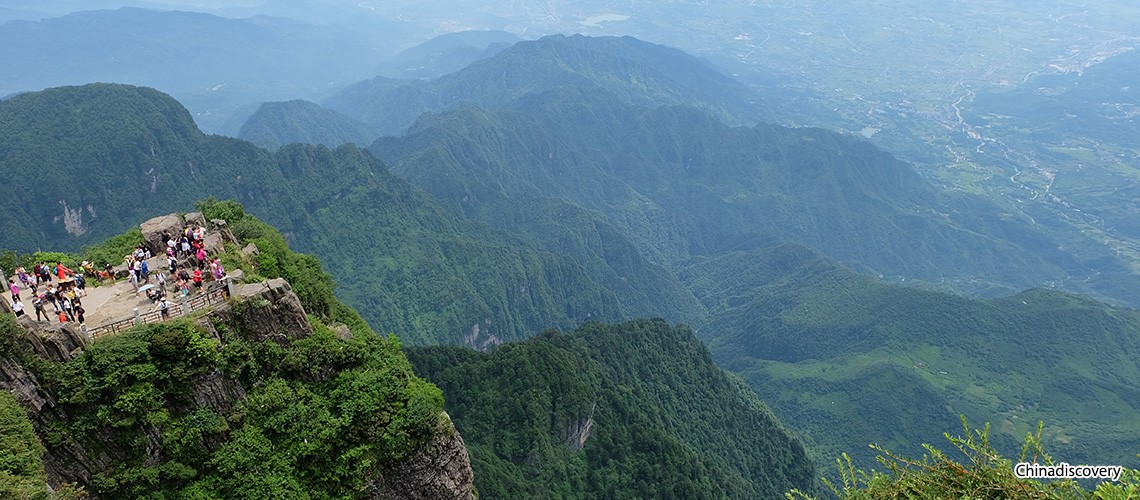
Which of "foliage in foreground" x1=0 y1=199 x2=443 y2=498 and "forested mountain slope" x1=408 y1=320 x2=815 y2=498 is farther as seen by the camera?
"forested mountain slope" x1=408 y1=320 x2=815 y2=498

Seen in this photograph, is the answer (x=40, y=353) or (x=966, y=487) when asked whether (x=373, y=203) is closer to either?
(x=40, y=353)

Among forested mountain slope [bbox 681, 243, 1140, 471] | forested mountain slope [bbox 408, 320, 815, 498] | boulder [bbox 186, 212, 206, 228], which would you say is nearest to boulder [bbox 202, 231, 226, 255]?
boulder [bbox 186, 212, 206, 228]

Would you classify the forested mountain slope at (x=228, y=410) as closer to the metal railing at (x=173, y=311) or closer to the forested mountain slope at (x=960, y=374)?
the metal railing at (x=173, y=311)

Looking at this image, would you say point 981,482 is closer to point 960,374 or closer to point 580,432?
point 580,432

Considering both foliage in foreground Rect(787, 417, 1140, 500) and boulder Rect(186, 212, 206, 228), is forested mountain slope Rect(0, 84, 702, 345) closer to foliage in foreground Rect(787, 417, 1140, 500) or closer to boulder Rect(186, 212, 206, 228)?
boulder Rect(186, 212, 206, 228)

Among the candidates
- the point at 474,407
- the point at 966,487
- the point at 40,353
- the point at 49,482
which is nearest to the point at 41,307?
the point at 40,353

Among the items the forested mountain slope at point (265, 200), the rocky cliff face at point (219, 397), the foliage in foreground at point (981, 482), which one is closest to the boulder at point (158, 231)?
the rocky cliff face at point (219, 397)

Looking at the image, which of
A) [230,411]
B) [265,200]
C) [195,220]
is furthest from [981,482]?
[265,200]
